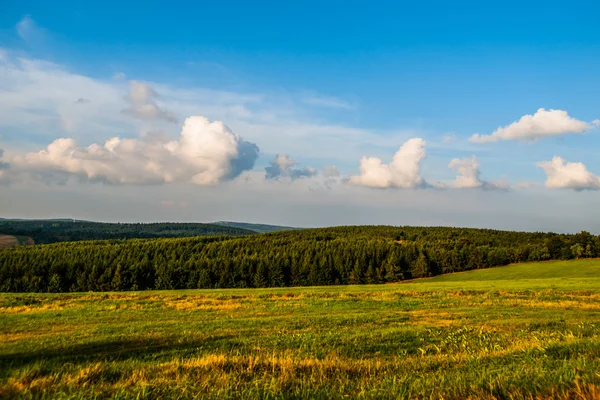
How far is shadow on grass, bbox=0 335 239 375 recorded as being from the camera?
29.2 ft

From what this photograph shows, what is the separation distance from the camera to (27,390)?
15.5 ft

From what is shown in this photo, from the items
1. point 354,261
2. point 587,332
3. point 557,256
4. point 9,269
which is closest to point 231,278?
point 354,261

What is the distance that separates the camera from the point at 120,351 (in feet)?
32.8

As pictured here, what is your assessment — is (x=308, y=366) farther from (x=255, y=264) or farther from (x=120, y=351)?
(x=255, y=264)

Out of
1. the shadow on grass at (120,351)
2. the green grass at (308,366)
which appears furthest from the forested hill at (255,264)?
the shadow on grass at (120,351)

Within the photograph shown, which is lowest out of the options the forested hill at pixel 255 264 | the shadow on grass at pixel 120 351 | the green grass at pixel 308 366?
the forested hill at pixel 255 264

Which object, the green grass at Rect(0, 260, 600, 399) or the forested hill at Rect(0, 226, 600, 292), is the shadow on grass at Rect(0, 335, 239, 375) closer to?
the green grass at Rect(0, 260, 600, 399)

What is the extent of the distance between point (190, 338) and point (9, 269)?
398 ft

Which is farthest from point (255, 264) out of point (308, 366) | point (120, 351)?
point (308, 366)

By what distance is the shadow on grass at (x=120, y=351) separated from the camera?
29.2ft

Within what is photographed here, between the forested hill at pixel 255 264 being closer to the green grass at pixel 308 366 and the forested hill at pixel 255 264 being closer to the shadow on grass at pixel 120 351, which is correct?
the green grass at pixel 308 366

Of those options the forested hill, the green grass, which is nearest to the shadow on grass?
the green grass

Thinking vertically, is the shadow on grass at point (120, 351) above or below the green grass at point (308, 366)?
below

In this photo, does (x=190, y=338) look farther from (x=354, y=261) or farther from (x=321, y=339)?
(x=354, y=261)
